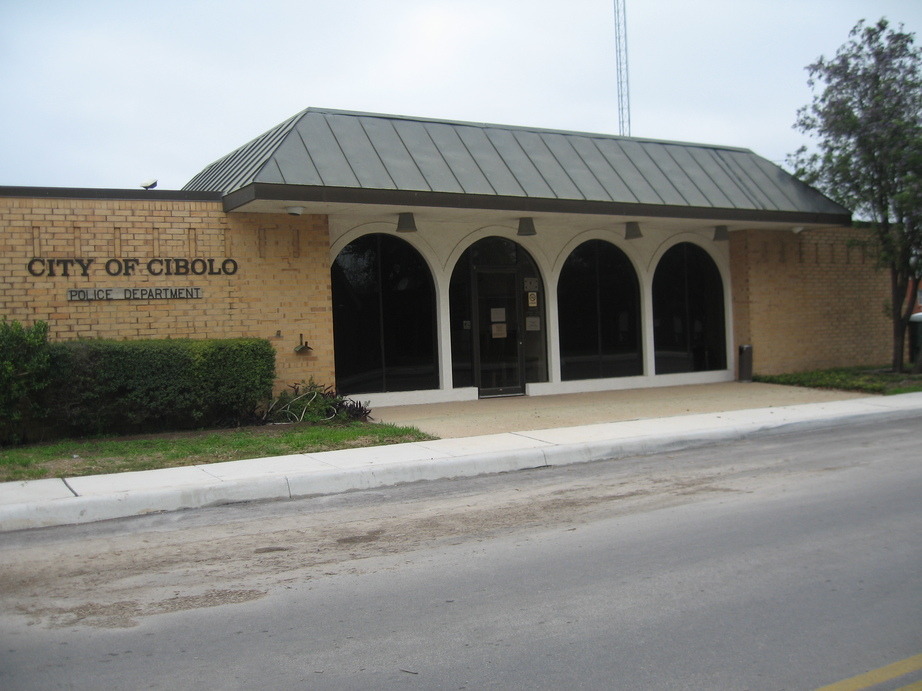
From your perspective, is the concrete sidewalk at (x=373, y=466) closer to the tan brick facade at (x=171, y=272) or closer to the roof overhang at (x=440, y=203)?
the tan brick facade at (x=171, y=272)

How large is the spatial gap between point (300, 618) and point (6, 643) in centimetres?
166

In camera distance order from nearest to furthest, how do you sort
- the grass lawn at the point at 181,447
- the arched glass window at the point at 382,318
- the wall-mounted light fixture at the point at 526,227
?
the grass lawn at the point at 181,447 < the arched glass window at the point at 382,318 < the wall-mounted light fixture at the point at 526,227

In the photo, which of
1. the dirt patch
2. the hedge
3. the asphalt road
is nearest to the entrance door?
the hedge

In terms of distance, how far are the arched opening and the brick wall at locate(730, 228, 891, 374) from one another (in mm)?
5224

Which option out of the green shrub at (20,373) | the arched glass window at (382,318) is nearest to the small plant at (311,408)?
the arched glass window at (382,318)

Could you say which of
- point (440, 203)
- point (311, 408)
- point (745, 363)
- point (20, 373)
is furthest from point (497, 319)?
point (20, 373)

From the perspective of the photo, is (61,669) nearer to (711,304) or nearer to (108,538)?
(108,538)

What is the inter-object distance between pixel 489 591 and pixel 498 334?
36.9ft

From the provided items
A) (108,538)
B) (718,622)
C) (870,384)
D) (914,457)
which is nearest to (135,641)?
(108,538)

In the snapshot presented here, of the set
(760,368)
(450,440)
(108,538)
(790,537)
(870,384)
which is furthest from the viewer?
(760,368)

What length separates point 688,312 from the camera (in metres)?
19.3

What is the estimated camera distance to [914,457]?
1017 centimetres

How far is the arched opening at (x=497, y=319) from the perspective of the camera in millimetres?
16391

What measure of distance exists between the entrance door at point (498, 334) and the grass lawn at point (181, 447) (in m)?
4.26
